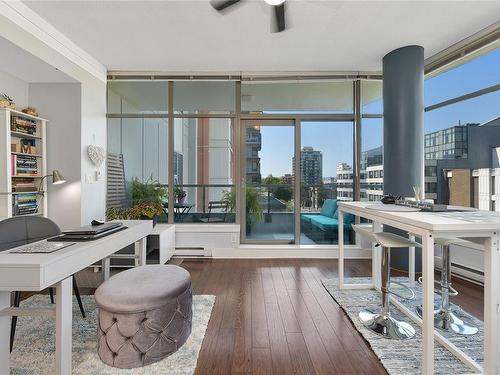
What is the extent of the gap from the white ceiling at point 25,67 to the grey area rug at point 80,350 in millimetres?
2588

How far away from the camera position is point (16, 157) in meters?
2.96

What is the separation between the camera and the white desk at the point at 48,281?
48.3 inches

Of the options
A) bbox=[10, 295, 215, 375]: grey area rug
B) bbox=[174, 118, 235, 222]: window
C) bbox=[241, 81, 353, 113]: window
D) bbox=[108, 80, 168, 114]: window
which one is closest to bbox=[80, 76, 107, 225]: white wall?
bbox=[108, 80, 168, 114]: window

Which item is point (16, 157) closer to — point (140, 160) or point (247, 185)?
point (140, 160)

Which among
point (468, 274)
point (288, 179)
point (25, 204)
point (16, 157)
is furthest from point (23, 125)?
point (468, 274)

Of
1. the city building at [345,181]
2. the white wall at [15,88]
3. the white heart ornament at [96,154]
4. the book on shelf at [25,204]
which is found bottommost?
the book on shelf at [25,204]

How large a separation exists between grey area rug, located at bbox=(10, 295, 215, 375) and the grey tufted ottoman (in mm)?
60

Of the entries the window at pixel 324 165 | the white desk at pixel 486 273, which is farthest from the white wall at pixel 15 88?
the white desk at pixel 486 273

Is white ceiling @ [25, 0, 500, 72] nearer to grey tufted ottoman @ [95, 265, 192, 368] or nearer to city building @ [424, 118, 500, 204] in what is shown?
city building @ [424, 118, 500, 204]

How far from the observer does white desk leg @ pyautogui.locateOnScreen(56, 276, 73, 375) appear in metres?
1.36

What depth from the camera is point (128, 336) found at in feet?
5.24

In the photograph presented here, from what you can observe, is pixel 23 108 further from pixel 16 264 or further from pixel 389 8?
pixel 389 8

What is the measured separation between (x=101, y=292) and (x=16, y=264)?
1.79 feet

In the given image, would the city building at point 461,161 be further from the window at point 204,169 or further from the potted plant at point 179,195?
the potted plant at point 179,195
